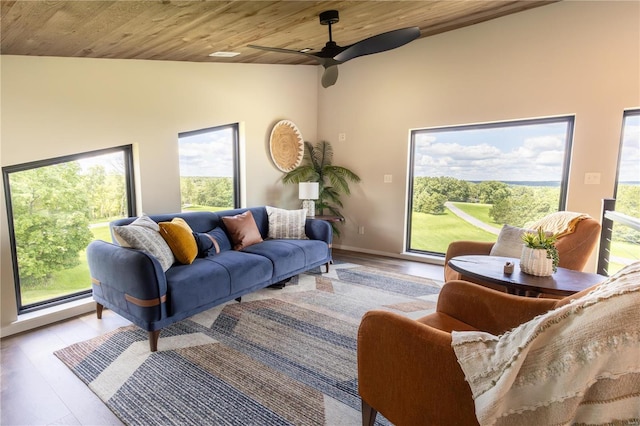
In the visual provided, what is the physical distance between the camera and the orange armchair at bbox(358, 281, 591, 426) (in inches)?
43.8

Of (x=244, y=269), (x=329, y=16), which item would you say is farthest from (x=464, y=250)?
(x=329, y=16)

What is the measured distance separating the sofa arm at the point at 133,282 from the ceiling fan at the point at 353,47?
6.06ft

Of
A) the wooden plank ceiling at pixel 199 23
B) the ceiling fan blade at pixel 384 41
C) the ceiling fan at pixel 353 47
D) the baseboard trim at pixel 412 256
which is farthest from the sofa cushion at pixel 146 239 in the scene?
the baseboard trim at pixel 412 256

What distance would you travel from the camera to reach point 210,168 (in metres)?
4.24

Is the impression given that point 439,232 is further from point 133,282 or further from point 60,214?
point 60,214

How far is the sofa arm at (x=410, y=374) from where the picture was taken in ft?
3.62

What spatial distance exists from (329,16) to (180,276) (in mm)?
2491

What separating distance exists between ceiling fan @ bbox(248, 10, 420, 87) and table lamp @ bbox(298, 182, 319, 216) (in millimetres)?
1692

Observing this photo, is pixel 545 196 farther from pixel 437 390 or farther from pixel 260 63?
pixel 260 63

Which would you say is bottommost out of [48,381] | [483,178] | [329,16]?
[48,381]

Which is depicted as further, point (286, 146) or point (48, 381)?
point (286, 146)

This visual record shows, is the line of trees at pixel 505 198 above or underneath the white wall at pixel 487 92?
underneath

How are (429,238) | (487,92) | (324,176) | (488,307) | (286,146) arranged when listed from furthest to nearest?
(324,176) < (286,146) < (429,238) < (487,92) < (488,307)

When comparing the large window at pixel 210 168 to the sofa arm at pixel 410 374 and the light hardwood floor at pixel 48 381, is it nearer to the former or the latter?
the light hardwood floor at pixel 48 381
